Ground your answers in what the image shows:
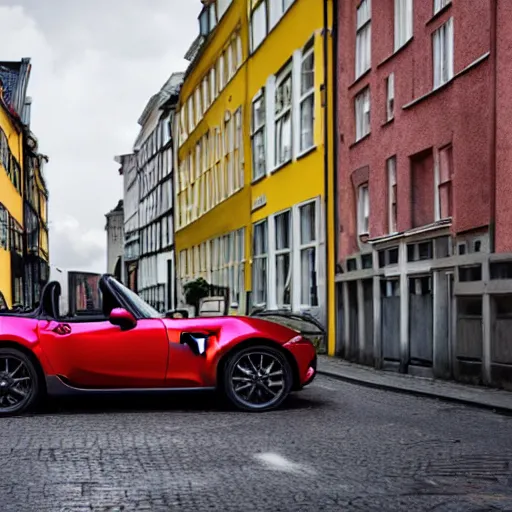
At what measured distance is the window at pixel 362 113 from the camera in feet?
71.8

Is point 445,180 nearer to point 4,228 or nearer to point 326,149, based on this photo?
point 326,149

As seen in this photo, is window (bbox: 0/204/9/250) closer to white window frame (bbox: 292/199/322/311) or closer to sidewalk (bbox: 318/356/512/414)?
white window frame (bbox: 292/199/322/311)

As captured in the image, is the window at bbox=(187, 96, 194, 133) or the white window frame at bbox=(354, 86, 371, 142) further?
the window at bbox=(187, 96, 194, 133)

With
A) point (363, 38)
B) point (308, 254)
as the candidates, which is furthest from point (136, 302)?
point (308, 254)

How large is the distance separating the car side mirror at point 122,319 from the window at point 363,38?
469 inches

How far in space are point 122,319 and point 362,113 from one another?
12394 millimetres

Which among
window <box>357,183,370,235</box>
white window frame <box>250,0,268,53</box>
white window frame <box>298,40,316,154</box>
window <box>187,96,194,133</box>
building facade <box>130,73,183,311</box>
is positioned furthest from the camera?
building facade <box>130,73,183,311</box>

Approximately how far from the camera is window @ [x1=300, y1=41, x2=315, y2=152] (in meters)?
26.3

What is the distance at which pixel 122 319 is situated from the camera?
11.0 meters

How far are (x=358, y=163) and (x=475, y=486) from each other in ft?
50.9

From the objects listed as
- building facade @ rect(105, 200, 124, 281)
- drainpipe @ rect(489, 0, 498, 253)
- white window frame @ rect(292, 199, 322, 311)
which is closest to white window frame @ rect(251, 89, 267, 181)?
white window frame @ rect(292, 199, 322, 311)

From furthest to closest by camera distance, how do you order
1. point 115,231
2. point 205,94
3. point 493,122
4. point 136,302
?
point 115,231 < point 205,94 < point 493,122 < point 136,302

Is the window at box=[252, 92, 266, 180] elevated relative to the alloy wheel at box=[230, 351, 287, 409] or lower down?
elevated

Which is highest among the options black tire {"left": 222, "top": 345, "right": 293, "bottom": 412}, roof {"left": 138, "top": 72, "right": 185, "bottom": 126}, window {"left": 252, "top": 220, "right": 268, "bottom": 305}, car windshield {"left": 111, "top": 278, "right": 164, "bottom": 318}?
roof {"left": 138, "top": 72, "right": 185, "bottom": 126}
